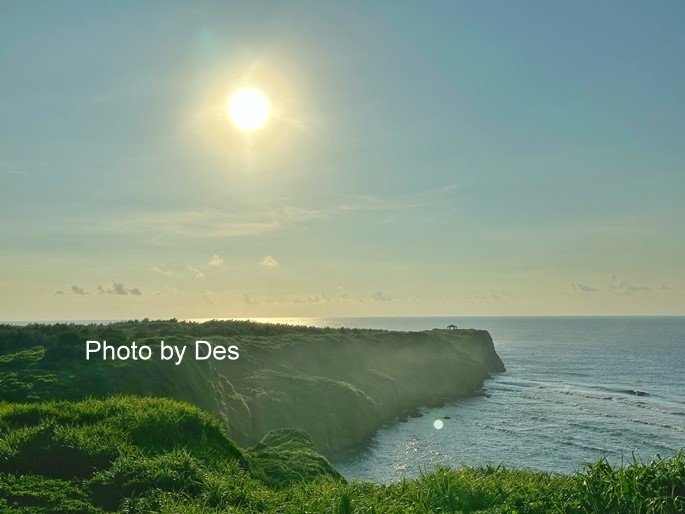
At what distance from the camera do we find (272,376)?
2247 inches

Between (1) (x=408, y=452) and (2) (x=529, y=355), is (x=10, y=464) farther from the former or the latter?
(2) (x=529, y=355)

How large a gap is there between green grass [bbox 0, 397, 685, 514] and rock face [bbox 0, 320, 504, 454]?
11.3 metres

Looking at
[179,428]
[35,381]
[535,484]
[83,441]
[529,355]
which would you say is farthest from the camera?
[529,355]

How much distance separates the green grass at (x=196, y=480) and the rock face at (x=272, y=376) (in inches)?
444

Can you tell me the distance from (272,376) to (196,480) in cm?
4553

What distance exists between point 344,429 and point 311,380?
6931mm

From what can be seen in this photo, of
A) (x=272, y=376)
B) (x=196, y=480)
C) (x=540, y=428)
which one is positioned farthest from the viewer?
(x=540, y=428)

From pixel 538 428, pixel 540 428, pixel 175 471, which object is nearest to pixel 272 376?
pixel 538 428

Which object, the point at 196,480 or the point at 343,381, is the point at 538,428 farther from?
→ the point at 196,480

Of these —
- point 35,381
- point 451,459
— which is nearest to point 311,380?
point 451,459

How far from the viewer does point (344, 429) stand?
185ft

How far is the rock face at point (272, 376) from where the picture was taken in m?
28.6

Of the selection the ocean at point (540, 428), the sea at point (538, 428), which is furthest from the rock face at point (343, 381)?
the ocean at point (540, 428)

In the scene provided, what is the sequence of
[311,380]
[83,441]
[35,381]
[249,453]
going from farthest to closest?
[311,380] → [35,381] → [249,453] → [83,441]
